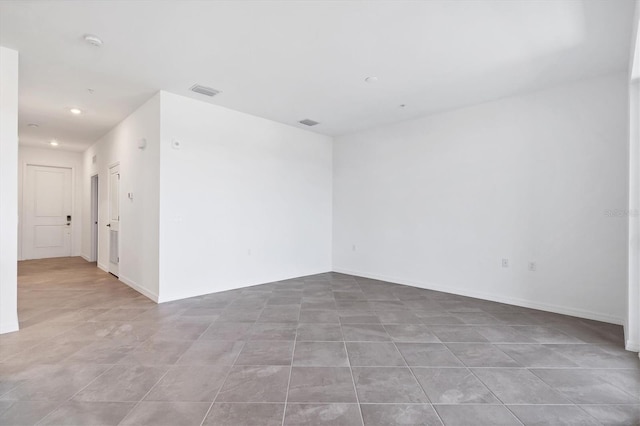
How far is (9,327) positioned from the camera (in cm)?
304

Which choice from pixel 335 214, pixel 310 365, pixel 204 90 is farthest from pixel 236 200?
pixel 310 365

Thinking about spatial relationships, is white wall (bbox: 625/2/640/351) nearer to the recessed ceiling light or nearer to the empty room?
the empty room

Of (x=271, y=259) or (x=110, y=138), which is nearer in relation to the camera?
(x=271, y=259)

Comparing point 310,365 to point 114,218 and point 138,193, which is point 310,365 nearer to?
point 138,193

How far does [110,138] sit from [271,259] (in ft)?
13.8

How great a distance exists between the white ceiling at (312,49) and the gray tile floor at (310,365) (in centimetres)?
291

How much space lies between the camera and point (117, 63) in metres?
3.34

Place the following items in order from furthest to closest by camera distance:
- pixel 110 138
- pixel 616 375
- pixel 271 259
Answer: pixel 110 138
pixel 271 259
pixel 616 375

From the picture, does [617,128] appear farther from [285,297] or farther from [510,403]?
[285,297]

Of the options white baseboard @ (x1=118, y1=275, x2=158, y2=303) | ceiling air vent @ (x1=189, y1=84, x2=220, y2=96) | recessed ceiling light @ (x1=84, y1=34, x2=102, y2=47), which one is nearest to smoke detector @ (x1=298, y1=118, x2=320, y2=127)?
ceiling air vent @ (x1=189, y1=84, x2=220, y2=96)

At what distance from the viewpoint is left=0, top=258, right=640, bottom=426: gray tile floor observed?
184cm

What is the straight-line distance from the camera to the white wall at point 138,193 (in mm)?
4250

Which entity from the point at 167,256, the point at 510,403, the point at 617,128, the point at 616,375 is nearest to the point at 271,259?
the point at 167,256

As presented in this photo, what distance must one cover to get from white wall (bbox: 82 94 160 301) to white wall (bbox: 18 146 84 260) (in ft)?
10.3
